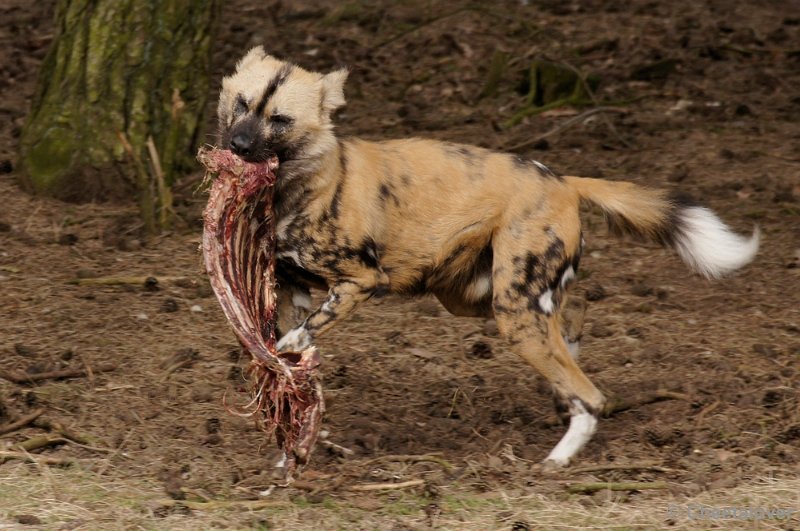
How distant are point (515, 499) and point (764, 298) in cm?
291

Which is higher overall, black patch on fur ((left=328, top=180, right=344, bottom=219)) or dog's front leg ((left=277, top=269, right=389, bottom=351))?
black patch on fur ((left=328, top=180, right=344, bottom=219))

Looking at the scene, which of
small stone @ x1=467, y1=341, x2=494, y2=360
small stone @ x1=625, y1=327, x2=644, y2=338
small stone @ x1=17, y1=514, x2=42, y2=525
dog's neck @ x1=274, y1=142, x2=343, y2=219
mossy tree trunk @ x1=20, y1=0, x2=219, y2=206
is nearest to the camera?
small stone @ x1=17, y1=514, x2=42, y2=525

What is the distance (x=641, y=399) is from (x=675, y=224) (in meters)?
0.86

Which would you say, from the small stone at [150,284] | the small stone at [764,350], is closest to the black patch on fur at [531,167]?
the small stone at [764,350]

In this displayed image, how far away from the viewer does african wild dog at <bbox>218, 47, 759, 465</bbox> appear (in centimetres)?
497

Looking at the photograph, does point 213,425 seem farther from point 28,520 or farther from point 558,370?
point 558,370

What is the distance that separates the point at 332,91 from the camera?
203 inches

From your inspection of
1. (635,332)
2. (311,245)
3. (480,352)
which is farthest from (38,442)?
(635,332)

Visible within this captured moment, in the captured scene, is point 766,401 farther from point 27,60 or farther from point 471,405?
point 27,60

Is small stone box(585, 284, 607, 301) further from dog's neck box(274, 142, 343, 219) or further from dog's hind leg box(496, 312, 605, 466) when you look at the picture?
dog's neck box(274, 142, 343, 219)

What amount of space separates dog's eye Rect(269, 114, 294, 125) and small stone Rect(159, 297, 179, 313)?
6.32 feet

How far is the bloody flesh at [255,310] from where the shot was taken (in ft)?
14.8

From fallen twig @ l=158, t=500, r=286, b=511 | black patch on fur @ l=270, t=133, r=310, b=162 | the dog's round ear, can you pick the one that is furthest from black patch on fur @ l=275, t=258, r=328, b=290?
fallen twig @ l=158, t=500, r=286, b=511

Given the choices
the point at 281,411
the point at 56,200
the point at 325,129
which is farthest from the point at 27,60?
the point at 281,411
